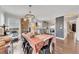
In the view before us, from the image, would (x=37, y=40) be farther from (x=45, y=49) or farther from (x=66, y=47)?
(x=66, y=47)

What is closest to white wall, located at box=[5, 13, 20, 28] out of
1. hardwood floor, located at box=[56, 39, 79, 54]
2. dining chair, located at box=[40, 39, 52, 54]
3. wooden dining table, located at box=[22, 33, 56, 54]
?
wooden dining table, located at box=[22, 33, 56, 54]

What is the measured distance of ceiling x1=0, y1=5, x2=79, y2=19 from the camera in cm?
217

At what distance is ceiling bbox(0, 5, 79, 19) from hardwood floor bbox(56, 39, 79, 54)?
0.45 meters

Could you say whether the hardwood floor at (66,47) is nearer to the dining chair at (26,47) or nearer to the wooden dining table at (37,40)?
the wooden dining table at (37,40)

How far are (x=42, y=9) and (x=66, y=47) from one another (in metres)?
0.71

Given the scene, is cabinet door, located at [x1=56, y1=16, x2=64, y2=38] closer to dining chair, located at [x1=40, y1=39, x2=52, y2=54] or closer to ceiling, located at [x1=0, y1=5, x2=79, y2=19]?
ceiling, located at [x1=0, y1=5, x2=79, y2=19]

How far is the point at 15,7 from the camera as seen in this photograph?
2.18 m

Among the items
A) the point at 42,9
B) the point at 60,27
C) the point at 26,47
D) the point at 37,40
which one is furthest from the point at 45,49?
the point at 42,9

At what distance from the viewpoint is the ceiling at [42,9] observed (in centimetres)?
217

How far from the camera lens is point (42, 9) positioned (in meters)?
2.20

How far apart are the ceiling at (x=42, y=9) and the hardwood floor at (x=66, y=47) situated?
446 millimetres

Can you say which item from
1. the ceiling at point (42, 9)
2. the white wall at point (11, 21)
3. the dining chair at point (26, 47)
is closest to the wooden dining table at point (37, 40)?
the dining chair at point (26, 47)

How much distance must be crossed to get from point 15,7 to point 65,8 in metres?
0.80
